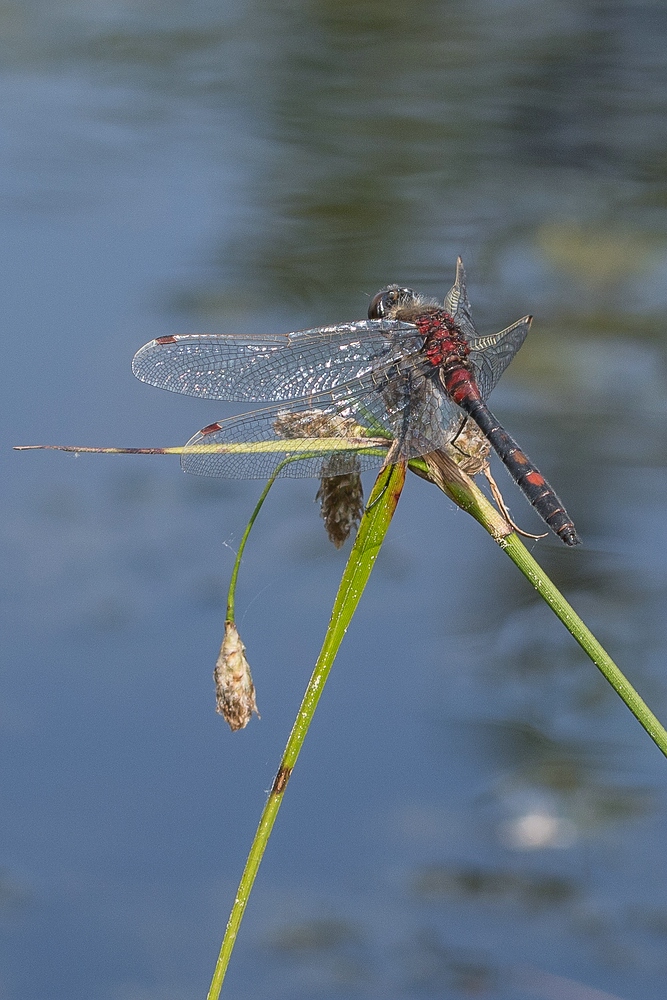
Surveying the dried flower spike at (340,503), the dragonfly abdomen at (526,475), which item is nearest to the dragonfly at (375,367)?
the dragonfly abdomen at (526,475)

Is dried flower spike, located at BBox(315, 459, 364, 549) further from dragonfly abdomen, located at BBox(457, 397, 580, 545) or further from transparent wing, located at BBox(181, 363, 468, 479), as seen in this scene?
dragonfly abdomen, located at BBox(457, 397, 580, 545)

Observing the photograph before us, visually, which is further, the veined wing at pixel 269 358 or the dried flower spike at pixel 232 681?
the veined wing at pixel 269 358

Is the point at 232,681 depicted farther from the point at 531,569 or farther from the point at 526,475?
the point at 526,475

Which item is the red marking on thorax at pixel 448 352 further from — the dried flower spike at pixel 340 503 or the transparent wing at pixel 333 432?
the dried flower spike at pixel 340 503

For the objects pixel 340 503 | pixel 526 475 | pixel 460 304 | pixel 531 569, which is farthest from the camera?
pixel 460 304

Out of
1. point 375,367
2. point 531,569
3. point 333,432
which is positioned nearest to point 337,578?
point 375,367

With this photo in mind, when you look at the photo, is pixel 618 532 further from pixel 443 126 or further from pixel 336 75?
pixel 336 75

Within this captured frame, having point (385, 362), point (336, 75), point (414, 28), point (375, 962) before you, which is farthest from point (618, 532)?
point (414, 28)
